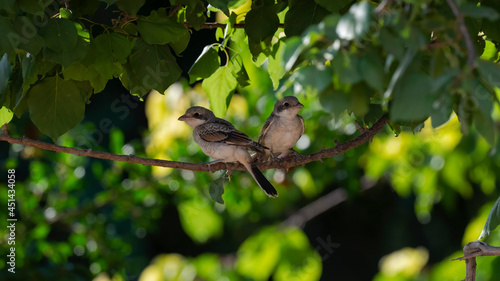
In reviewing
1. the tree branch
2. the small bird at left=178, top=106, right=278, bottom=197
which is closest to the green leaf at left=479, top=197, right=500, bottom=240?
the tree branch

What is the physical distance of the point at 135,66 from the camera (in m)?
1.80

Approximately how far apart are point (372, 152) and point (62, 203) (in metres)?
1.93

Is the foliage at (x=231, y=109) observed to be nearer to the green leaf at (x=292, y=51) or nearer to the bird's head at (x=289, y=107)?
the green leaf at (x=292, y=51)

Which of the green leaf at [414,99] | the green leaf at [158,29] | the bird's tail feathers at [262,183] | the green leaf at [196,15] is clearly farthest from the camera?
the bird's tail feathers at [262,183]

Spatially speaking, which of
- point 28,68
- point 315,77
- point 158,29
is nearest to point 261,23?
point 158,29

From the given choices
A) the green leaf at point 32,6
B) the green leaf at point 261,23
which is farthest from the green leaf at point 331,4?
the green leaf at point 32,6

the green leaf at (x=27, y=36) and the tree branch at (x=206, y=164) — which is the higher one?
the green leaf at (x=27, y=36)

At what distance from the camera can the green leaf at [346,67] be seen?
1.02 m

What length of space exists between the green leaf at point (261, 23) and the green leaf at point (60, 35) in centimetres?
46

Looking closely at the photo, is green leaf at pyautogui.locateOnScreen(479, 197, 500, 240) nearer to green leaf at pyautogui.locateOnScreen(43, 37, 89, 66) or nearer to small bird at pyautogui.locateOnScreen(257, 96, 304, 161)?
small bird at pyautogui.locateOnScreen(257, 96, 304, 161)

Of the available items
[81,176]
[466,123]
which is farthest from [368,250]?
[466,123]

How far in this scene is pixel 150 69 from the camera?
1.77 m

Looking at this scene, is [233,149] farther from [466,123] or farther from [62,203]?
[62,203]

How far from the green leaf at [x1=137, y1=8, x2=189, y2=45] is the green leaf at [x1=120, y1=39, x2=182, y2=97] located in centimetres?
10
